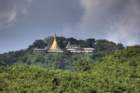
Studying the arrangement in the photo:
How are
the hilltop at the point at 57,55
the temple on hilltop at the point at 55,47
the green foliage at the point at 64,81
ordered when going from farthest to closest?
the temple on hilltop at the point at 55,47, the hilltop at the point at 57,55, the green foliage at the point at 64,81

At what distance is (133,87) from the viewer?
46781 millimetres

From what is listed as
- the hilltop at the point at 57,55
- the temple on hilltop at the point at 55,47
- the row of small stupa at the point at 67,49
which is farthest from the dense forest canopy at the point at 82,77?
the row of small stupa at the point at 67,49

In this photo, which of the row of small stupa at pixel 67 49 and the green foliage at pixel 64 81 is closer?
the green foliage at pixel 64 81

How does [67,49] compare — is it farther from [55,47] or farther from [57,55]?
[57,55]

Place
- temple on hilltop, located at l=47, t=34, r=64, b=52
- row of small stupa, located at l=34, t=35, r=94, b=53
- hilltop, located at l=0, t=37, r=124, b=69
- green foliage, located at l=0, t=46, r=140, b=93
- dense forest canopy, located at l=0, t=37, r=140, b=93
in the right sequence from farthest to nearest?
row of small stupa, located at l=34, t=35, r=94, b=53
temple on hilltop, located at l=47, t=34, r=64, b=52
hilltop, located at l=0, t=37, r=124, b=69
dense forest canopy, located at l=0, t=37, r=140, b=93
green foliage, located at l=0, t=46, r=140, b=93

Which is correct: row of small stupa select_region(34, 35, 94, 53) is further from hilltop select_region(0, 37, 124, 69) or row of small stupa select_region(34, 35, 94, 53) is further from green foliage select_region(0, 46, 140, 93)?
green foliage select_region(0, 46, 140, 93)

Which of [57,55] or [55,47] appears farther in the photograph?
[55,47]

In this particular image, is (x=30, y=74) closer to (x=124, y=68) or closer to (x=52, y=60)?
(x=124, y=68)

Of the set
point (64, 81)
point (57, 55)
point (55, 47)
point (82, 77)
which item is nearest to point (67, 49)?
point (55, 47)

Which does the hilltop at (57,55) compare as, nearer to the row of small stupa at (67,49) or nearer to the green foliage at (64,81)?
the row of small stupa at (67,49)

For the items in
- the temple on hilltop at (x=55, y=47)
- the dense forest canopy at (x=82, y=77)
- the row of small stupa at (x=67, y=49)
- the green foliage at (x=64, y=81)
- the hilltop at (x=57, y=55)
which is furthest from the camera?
the row of small stupa at (x=67, y=49)

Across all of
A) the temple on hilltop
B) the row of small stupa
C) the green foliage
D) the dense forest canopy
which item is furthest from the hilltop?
the green foliage

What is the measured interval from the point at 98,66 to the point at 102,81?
1296cm

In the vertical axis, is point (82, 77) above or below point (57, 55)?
below
